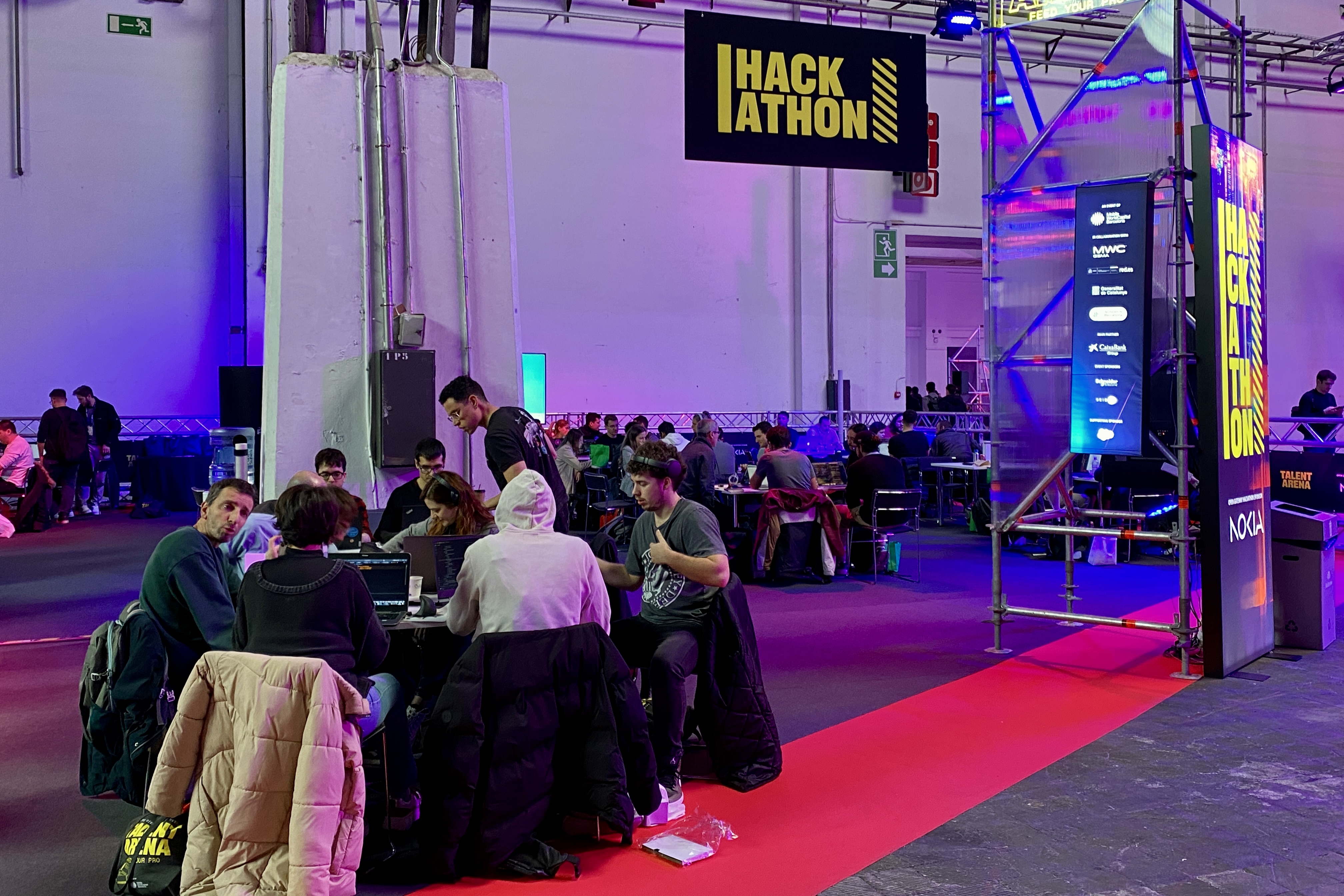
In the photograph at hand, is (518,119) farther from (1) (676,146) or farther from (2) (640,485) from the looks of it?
(2) (640,485)

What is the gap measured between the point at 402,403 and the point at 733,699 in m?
3.10

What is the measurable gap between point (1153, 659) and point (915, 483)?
6.44 m

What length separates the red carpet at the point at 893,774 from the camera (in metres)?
3.51

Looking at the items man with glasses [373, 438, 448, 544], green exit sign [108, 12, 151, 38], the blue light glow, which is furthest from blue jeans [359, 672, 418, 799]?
green exit sign [108, 12, 151, 38]

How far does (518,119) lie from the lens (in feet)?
50.8

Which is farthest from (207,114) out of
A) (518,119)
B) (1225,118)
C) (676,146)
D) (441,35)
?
(1225,118)

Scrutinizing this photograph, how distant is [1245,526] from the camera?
6020mm

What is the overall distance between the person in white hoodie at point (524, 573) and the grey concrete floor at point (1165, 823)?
119 cm

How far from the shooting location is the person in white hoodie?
138 inches

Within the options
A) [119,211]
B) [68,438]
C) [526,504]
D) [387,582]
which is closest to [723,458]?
[387,582]

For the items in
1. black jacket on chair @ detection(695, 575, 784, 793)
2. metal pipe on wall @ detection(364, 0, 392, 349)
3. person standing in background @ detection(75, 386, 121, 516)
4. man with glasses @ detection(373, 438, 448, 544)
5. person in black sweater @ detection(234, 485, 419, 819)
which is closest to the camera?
person in black sweater @ detection(234, 485, 419, 819)

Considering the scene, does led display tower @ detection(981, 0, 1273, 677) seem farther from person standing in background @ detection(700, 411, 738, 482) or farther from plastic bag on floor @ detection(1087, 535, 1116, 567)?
person standing in background @ detection(700, 411, 738, 482)

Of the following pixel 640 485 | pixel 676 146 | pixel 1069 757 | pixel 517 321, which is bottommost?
pixel 1069 757

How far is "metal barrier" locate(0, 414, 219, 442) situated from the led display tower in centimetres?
1086
